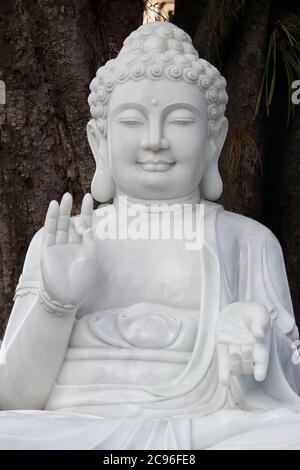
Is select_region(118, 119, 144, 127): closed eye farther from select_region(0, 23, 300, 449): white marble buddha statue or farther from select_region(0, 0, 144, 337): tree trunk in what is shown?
select_region(0, 0, 144, 337): tree trunk

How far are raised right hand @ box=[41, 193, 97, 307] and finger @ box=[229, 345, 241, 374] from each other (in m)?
0.65

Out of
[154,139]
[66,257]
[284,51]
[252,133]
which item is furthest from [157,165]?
[284,51]

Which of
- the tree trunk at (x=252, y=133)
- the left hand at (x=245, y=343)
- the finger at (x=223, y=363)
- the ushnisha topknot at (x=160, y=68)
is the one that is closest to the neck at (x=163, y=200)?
the ushnisha topknot at (x=160, y=68)

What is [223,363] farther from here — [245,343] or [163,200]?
[163,200]

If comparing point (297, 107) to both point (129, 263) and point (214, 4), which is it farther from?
point (129, 263)

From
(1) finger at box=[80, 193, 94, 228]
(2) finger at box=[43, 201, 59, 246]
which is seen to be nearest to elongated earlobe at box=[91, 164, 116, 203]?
(1) finger at box=[80, 193, 94, 228]

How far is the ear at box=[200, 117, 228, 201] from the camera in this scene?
28.0 ft

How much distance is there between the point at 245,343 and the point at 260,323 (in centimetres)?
10

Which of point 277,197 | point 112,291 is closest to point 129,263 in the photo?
point 112,291

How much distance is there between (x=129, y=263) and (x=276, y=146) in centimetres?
196

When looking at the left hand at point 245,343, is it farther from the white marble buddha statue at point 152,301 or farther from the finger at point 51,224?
the finger at point 51,224

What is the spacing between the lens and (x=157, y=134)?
8.23m

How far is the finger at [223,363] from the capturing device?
755 centimetres
